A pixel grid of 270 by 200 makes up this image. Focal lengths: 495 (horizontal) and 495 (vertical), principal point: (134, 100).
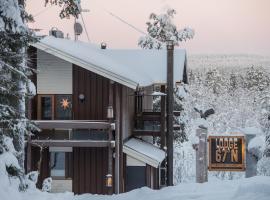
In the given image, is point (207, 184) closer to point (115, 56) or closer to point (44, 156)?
point (44, 156)

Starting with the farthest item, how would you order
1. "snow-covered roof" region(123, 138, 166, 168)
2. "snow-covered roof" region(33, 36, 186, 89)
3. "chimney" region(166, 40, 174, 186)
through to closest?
"chimney" region(166, 40, 174, 186), "snow-covered roof" region(123, 138, 166, 168), "snow-covered roof" region(33, 36, 186, 89)

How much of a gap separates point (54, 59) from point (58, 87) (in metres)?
1.30

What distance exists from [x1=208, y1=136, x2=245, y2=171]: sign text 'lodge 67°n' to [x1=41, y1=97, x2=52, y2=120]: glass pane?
1049 centimetres

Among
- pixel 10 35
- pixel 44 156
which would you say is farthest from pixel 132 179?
pixel 10 35

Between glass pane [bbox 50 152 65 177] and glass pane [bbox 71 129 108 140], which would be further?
glass pane [bbox 50 152 65 177]

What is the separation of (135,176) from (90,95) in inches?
174

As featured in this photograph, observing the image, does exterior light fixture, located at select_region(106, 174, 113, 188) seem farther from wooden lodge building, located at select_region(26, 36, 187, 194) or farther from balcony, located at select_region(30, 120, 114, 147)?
balcony, located at select_region(30, 120, 114, 147)

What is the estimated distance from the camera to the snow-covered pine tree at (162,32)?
39062 mm

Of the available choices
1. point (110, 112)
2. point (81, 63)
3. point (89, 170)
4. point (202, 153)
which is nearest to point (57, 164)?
point (89, 170)

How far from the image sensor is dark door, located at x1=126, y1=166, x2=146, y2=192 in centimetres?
2339

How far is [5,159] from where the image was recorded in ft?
37.6

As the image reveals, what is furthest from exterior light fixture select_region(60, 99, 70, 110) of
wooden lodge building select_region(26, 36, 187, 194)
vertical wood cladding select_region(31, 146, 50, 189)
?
vertical wood cladding select_region(31, 146, 50, 189)

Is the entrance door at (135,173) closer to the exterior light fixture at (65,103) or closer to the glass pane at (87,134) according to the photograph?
the glass pane at (87,134)

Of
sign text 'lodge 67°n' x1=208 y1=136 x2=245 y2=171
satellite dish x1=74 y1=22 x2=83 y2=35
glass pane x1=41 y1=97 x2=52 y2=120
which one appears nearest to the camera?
sign text 'lodge 67°n' x1=208 y1=136 x2=245 y2=171
